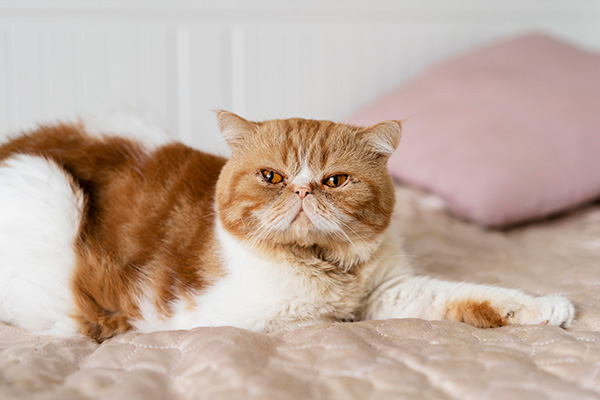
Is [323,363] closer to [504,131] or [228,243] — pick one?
[228,243]

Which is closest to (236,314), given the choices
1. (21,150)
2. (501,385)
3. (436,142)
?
(501,385)

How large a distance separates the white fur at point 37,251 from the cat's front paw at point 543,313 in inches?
36.1

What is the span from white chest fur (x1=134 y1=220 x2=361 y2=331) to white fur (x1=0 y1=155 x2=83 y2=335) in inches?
10.4

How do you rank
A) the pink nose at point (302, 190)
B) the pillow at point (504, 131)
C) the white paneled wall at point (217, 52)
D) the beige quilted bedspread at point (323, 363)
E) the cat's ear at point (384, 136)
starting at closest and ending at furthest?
the beige quilted bedspread at point (323, 363) < the pink nose at point (302, 190) < the cat's ear at point (384, 136) < the pillow at point (504, 131) < the white paneled wall at point (217, 52)

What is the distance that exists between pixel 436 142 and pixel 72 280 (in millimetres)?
1409

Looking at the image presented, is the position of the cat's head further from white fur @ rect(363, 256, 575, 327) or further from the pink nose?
white fur @ rect(363, 256, 575, 327)

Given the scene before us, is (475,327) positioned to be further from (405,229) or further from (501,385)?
(405,229)

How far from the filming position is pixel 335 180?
3.73ft

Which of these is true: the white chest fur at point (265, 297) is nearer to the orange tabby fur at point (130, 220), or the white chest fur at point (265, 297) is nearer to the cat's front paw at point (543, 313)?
the orange tabby fur at point (130, 220)

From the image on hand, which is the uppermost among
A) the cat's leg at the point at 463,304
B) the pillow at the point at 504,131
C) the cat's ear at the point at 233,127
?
the cat's ear at the point at 233,127

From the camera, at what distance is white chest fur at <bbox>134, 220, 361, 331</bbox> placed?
113 cm

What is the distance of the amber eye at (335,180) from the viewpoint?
1128mm

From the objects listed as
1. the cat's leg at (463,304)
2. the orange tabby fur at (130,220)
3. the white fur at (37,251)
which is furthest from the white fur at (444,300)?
the white fur at (37,251)

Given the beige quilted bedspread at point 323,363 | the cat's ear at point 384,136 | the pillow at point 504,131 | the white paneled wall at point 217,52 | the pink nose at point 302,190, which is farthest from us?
the white paneled wall at point 217,52
